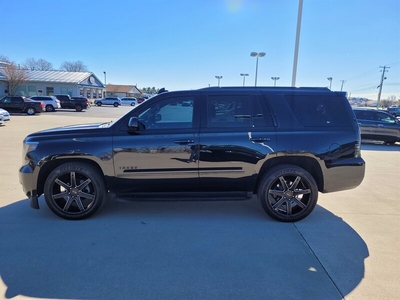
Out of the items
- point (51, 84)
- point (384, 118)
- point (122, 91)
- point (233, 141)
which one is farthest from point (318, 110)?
point (122, 91)

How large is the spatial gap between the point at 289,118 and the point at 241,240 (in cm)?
191

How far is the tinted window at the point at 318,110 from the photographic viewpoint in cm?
401

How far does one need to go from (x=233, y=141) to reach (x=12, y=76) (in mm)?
47874

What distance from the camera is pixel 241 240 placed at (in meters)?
3.41

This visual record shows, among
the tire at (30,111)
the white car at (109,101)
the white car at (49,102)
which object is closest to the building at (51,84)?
the white car at (109,101)

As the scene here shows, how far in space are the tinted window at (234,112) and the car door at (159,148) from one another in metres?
0.25

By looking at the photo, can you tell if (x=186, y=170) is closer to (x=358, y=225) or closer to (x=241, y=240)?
(x=241, y=240)

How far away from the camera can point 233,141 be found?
3.83 m

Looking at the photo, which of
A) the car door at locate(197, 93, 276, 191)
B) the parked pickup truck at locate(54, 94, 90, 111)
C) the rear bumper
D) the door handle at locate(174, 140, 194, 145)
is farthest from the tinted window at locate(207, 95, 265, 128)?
the parked pickup truck at locate(54, 94, 90, 111)

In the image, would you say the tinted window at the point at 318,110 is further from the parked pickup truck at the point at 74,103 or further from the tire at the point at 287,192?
the parked pickup truck at the point at 74,103

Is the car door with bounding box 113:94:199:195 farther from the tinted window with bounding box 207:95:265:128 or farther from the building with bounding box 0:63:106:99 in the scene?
the building with bounding box 0:63:106:99

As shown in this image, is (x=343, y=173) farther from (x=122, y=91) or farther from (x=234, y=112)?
(x=122, y=91)

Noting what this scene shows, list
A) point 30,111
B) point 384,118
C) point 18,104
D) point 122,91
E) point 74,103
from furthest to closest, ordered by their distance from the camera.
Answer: point 122,91
point 74,103
point 30,111
point 18,104
point 384,118

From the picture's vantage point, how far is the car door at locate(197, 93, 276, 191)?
3.84 m
